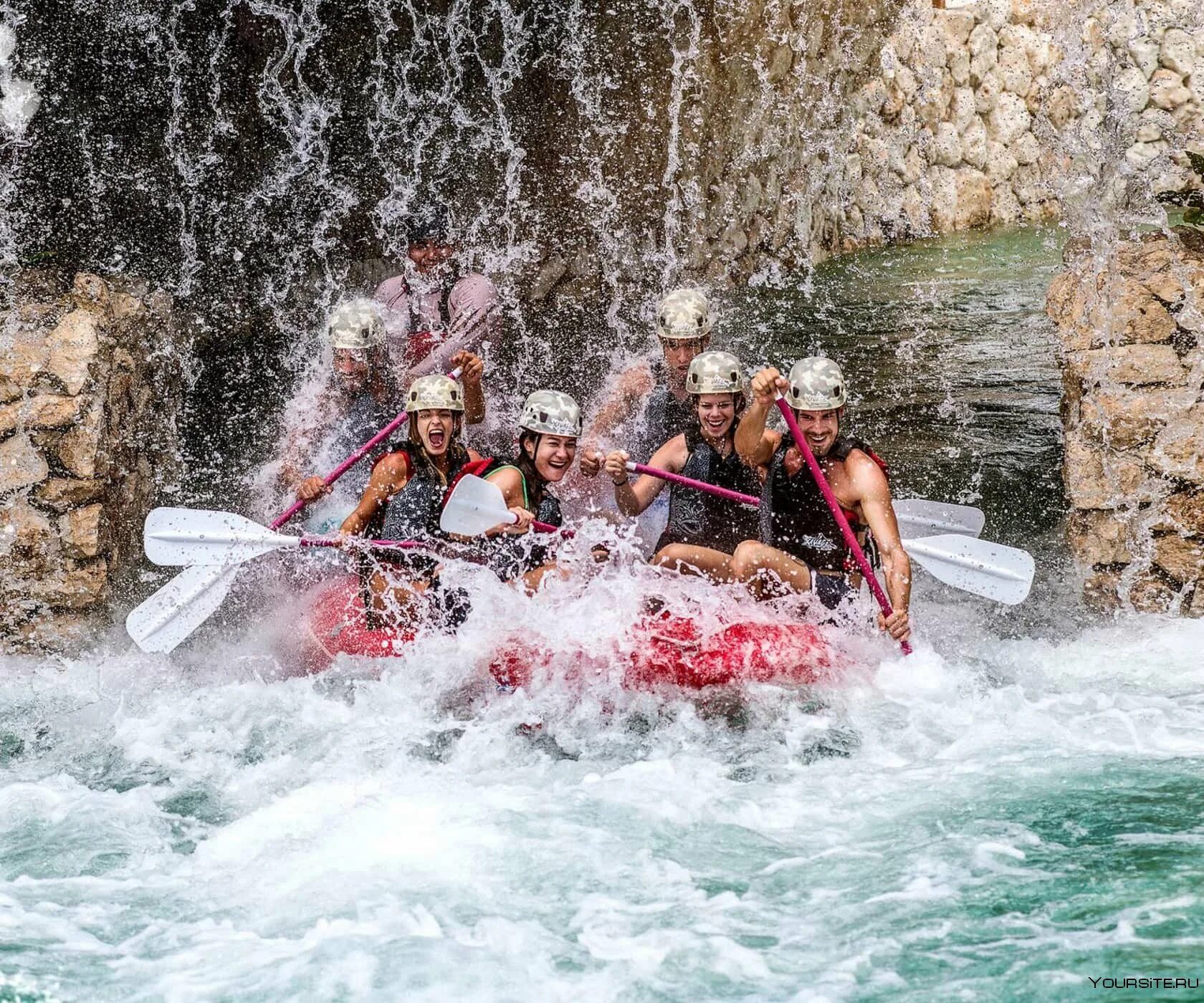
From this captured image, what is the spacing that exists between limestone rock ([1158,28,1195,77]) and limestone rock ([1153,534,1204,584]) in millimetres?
13268

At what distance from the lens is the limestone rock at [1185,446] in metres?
6.51

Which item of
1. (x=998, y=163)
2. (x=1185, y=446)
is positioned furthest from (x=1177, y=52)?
(x=1185, y=446)

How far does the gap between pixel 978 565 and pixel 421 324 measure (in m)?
3.72

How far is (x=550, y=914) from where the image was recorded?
405cm

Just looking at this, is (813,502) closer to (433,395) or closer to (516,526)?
(516,526)

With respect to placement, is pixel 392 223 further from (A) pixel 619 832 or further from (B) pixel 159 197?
(A) pixel 619 832

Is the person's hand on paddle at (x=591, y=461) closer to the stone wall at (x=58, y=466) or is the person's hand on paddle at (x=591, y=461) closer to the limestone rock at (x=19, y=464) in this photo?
the stone wall at (x=58, y=466)

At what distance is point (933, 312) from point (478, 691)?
24.9ft

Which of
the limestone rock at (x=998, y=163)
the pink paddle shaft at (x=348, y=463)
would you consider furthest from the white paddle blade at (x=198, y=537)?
the limestone rock at (x=998, y=163)

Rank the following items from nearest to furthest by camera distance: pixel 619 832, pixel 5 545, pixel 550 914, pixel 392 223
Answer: pixel 550 914, pixel 619 832, pixel 5 545, pixel 392 223

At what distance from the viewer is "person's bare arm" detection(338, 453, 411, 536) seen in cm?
624

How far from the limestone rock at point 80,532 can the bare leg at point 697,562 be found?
10.2 feet

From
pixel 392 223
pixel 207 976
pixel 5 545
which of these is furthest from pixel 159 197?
pixel 207 976

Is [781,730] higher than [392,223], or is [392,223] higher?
[392,223]
